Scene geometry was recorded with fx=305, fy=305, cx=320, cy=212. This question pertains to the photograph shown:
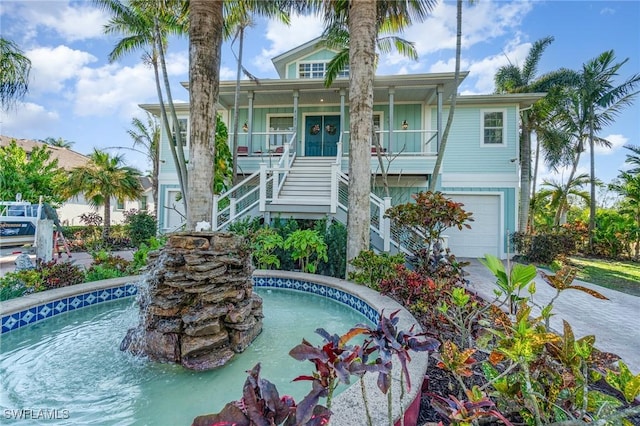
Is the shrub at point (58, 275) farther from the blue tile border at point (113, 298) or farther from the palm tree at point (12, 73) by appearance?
the palm tree at point (12, 73)

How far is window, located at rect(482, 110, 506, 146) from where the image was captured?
12008 millimetres

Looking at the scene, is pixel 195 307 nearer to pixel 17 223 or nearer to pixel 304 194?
pixel 304 194

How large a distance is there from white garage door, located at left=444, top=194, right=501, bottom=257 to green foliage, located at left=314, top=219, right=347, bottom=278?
6483 millimetres

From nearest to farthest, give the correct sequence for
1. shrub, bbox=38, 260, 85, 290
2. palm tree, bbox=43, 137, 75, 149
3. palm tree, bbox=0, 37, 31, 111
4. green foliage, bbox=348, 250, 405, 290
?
1. shrub, bbox=38, 260, 85, 290
2. green foliage, bbox=348, 250, 405, 290
3. palm tree, bbox=0, 37, 31, 111
4. palm tree, bbox=43, 137, 75, 149

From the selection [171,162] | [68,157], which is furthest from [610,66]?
[68,157]

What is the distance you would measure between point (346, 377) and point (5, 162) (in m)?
19.9

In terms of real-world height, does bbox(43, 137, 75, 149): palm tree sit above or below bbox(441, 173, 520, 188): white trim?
above

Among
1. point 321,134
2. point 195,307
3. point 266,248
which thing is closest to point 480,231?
point 321,134

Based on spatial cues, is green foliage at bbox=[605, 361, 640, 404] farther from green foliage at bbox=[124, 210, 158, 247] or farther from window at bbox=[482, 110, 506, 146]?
green foliage at bbox=[124, 210, 158, 247]

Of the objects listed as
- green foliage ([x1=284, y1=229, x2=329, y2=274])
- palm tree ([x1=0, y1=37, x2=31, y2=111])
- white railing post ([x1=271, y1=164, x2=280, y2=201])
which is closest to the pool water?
green foliage ([x1=284, y1=229, x2=329, y2=274])

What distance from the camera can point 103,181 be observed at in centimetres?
1295

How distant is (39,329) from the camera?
4270 mm

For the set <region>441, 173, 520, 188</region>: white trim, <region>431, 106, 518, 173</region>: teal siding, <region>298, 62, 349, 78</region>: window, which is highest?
<region>298, 62, 349, 78</region>: window

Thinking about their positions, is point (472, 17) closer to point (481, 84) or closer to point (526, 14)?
point (526, 14)
